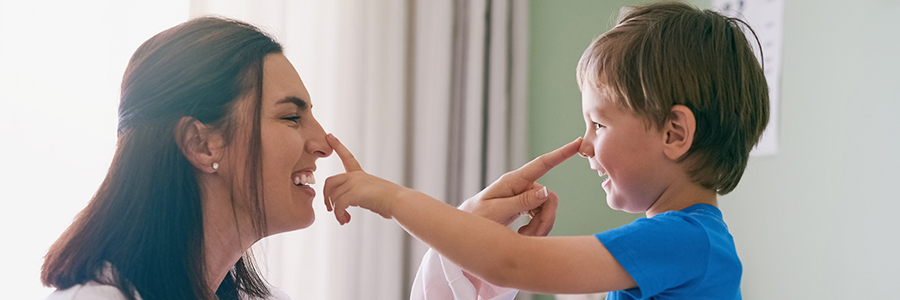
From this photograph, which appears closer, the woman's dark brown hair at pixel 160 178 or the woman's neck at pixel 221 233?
the woman's dark brown hair at pixel 160 178

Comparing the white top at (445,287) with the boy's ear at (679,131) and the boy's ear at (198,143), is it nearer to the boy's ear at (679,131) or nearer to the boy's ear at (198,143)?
the boy's ear at (198,143)

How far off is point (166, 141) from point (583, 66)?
29.6 inches

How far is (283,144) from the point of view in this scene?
1044 mm

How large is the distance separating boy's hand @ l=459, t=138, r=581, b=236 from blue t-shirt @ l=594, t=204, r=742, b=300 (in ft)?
0.91

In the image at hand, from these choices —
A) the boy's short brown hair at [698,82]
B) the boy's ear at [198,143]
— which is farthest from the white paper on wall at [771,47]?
the boy's ear at [198,143]

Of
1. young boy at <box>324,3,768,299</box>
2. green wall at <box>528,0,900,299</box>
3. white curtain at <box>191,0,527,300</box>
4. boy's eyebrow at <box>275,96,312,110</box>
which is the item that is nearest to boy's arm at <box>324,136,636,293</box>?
young boy at <box>324,3,768,299</box>

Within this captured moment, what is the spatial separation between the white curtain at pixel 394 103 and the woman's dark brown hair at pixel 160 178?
95 centimetres

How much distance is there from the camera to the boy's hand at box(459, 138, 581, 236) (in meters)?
1.16

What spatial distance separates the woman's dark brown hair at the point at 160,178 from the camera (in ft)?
2.88

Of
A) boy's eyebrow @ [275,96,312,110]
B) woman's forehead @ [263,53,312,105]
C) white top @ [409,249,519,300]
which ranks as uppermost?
woman's forehead @ [263,53,312,105]

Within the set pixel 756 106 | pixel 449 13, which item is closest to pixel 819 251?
pixel 756 106

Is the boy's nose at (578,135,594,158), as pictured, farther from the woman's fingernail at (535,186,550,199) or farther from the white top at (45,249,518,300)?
the white top at (45,249,518,300)

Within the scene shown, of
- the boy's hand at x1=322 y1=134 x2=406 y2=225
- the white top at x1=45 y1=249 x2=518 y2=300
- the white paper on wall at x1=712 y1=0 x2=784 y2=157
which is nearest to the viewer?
the boy's hand at x1=322 y1=134 x2=406 y2=225

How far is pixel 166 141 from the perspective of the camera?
938mm
